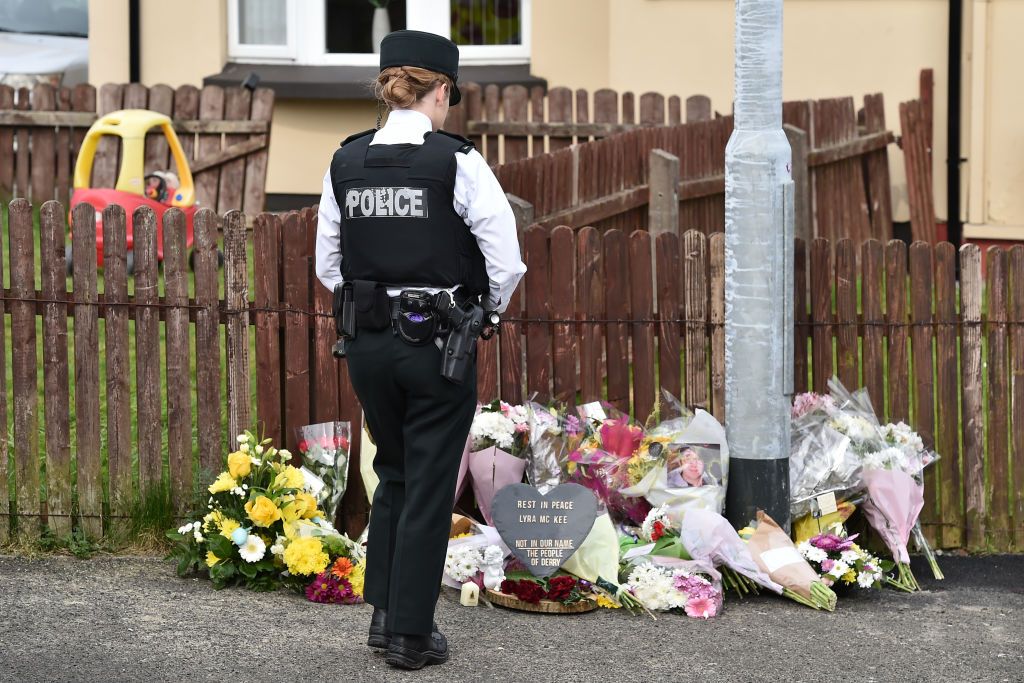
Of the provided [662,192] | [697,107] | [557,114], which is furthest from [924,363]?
[557,114]

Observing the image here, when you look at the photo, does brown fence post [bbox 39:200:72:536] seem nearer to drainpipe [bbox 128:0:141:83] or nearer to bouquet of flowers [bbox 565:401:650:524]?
bouquet of flowers [bbox 565:401:650:524]

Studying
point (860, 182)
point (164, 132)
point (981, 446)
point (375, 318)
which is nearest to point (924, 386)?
point (981, 446)

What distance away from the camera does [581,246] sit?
5789mm

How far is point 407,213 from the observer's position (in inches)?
170

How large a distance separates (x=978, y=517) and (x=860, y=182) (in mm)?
5332

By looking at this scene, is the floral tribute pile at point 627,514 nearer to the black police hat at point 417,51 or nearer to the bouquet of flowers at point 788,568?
the bouquet of flowers at point 788,568

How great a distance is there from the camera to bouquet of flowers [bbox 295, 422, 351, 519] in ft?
18.2

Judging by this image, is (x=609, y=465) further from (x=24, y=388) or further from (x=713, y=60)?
(x=713, y=60)

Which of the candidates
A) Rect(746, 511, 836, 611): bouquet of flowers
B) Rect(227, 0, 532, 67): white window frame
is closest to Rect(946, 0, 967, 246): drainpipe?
Rect(227, 0, 532, 67): white window frame

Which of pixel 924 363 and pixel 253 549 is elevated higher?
pixel 924 363

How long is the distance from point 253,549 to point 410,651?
0.98 m

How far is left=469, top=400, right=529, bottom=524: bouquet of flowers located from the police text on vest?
1287 mm

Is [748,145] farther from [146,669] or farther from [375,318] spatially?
[146,669]

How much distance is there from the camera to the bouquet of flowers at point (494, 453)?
542 cm
